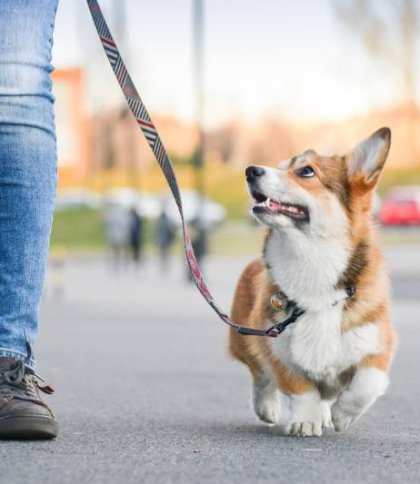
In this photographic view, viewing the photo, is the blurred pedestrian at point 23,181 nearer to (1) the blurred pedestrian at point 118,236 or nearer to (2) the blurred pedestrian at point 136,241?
(1) the blurred pedestrian at point 118,236

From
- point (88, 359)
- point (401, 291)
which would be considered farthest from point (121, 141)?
point (88, 359)

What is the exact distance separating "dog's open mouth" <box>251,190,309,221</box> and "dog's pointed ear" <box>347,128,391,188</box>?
0.80ft

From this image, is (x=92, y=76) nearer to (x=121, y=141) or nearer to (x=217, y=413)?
(x=121, y=141)

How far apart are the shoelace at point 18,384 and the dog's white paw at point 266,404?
1.28 metres

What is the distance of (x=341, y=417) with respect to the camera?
14.8 ft

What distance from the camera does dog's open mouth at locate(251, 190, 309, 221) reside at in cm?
455

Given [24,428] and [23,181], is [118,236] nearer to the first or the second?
[23,181]

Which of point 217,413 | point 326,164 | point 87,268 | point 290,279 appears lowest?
point 87,268

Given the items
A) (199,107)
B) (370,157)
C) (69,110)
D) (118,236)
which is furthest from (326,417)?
(69,110)

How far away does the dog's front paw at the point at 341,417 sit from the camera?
450cm

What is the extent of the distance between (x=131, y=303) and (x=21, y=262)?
42.8ft

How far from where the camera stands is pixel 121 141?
10581 cm

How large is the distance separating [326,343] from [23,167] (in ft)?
4.05

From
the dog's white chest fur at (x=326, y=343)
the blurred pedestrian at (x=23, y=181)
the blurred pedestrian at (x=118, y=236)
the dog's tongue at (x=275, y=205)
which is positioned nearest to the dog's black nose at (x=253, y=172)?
the dog's tongue at (x=275, y=205)
